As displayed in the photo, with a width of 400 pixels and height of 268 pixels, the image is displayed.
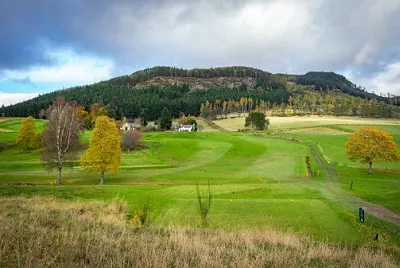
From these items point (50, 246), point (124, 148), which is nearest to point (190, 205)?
point (50, 246)

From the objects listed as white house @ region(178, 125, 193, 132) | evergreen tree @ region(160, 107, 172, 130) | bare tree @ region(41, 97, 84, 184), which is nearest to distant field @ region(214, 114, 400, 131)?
white house @ region(178, 125, 193, 132)

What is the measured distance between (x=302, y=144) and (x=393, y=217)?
7382 centimetres

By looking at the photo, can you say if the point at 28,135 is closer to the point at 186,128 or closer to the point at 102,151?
the point at 102,151

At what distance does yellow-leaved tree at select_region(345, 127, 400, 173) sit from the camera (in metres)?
58.4

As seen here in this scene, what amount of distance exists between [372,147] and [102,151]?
52260 millimetres

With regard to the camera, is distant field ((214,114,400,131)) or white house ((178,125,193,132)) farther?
distant field ((214,114,400,131))

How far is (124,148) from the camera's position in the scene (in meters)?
85.7

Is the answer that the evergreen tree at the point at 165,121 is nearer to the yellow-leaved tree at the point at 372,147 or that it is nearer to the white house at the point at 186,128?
the white house at the point at 186,128

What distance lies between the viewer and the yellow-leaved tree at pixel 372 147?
58438mm

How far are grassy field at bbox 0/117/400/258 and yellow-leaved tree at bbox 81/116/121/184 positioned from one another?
9.01 ft

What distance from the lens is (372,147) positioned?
58.8m

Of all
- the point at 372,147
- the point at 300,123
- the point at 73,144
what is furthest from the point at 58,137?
the point at 300,123

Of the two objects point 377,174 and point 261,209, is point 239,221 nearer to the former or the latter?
point 261,209

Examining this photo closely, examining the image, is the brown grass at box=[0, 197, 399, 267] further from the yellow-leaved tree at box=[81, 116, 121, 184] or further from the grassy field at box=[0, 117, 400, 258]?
the yellow-leaved tree at box=[81, 116, 121, 184]
